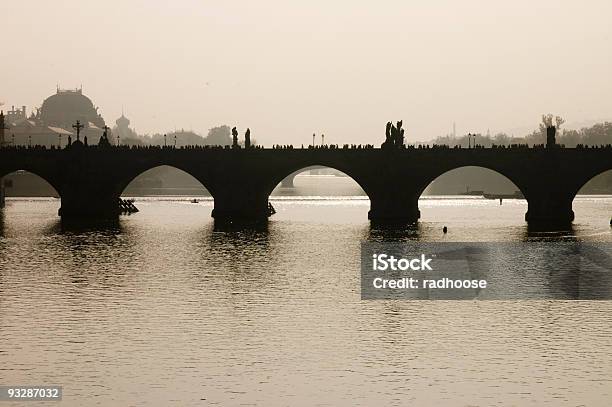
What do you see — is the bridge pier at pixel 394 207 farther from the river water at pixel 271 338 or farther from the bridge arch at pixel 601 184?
the bridge arch at pixel 601 184

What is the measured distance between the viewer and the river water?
30.7 m

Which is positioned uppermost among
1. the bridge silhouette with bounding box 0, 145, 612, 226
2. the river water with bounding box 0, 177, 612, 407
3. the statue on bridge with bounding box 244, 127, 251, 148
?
the statue on bridge with bounding box 244, 127, 251, 148

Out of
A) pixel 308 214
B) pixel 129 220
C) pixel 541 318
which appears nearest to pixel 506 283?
pixel 541 318

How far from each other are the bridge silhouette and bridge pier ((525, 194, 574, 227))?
3.5 inches

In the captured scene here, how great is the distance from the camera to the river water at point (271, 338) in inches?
1208

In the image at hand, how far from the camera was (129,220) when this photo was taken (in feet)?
330

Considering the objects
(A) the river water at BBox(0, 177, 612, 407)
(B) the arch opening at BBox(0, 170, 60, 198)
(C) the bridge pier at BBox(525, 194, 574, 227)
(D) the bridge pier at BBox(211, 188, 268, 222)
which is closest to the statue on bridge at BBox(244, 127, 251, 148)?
(D) the bridge pier at BBox(211, 188, 268, 222)

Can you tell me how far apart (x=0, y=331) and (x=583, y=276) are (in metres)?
29.4

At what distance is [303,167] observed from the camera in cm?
10031

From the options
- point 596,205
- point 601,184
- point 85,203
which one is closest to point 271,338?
point 85,203

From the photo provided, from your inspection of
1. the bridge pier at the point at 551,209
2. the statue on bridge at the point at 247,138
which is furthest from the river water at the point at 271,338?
the statue on bridge at the point at 247,138

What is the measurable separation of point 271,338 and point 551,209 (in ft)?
207

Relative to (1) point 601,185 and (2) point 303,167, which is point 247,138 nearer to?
(2) point 303,167

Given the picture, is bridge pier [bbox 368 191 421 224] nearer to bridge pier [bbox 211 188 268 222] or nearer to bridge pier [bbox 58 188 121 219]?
bridge pier [bbox 211 188 268 222]
